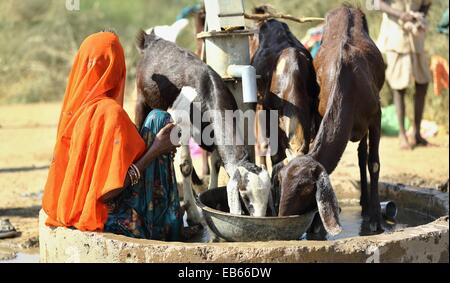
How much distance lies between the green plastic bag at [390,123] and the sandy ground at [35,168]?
0.37 metres

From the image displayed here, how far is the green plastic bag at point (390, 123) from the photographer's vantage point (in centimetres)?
1171

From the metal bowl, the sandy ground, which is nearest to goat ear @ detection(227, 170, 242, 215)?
the metal bowl

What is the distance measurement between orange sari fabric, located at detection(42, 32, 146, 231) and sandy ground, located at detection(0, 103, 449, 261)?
4.74 ft

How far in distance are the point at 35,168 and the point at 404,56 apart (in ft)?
18.2

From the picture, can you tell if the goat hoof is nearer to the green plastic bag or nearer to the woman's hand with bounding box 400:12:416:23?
the woman's hand with bounding box 400:12:416:23

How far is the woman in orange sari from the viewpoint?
450cm

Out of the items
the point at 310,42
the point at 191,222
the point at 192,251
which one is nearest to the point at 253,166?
the point at 192,251

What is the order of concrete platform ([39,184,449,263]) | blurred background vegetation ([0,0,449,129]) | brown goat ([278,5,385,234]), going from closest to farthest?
concrete platform ([39,184,449,263]), brown goat ([278,5,385,234]), blurred background vegetation ([0,0,449,129])

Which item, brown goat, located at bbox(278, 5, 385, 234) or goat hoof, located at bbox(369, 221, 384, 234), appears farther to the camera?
goat hoof, located at bbox(369, 221, 384, 234)

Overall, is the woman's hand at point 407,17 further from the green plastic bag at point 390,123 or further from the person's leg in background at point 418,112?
the green plastic bag at point 390,123

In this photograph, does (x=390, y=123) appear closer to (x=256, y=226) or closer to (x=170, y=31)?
(x=170, y=31)

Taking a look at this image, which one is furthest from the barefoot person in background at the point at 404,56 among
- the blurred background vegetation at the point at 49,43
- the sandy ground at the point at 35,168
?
the blurred background vegetation at the point at 49,43

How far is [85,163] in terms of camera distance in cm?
455
